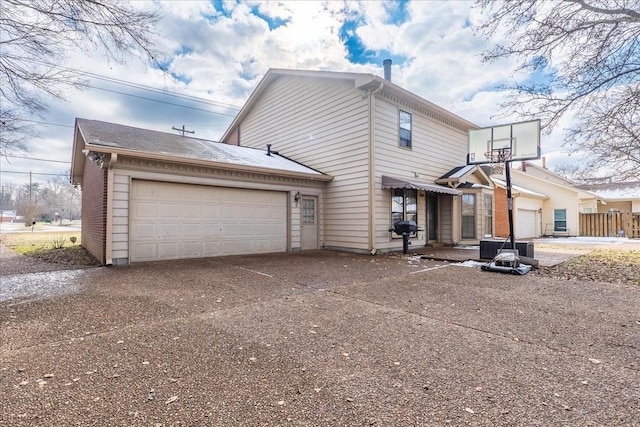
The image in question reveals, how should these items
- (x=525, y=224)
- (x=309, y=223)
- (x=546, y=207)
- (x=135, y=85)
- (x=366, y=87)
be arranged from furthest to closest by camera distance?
1. (x=546, y=207)
2. (x=525, y=224)
3. (x=135, y=85)
4. (x=309, y=223)
5. (x=366, y=87)

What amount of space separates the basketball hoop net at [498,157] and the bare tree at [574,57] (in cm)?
112

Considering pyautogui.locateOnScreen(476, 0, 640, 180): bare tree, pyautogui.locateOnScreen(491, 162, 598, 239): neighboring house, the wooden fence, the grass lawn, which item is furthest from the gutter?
the wooden fence

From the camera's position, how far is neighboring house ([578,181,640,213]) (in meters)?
21.9

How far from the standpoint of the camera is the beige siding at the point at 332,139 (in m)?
10.3

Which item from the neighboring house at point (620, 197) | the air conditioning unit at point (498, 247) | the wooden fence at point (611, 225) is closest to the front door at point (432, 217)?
the air conditioning unit at point (498, 247)

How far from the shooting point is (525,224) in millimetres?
18875

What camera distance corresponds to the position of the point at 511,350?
120 inches

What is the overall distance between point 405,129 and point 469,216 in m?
4.51

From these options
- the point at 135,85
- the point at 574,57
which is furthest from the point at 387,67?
the point at 135,85

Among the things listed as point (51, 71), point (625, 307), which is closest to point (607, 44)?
point (625, 307)

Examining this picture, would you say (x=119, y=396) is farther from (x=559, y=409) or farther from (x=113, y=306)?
(x=559, y=409)

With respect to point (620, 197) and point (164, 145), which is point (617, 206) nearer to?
point (620, 197)

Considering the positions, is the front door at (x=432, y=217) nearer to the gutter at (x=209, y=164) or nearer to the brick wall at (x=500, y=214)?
the brick wall at (x=500, y=214)

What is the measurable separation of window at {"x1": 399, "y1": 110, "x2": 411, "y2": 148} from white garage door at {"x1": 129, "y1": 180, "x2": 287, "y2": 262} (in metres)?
4.52
